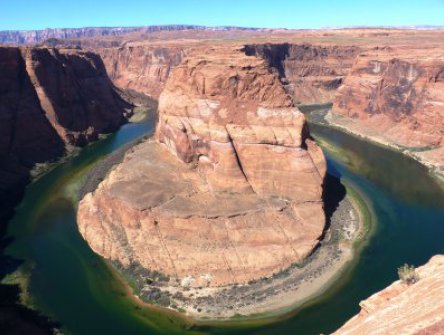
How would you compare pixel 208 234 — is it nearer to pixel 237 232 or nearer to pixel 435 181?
pixel 237 232

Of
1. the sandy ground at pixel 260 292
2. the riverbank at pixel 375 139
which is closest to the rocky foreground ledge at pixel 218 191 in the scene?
the sandy ground at pixel 260 292

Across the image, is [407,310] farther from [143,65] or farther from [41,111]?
[143,65]

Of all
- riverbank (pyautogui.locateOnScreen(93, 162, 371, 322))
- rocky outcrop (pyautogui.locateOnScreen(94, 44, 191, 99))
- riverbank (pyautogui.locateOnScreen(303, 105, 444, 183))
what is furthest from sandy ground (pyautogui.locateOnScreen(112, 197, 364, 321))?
rocky outcrop (pyautogui.locateOnScreen(94, 44, 191, 99))

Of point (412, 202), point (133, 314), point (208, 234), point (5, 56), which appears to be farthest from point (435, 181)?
point (5, 56)

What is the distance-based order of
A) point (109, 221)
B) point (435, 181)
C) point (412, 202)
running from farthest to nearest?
point (435, 181) → point (412, 202) → point (109, 221)

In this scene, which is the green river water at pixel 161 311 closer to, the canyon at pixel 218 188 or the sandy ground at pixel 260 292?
the sandy ground at pixel 260 292
